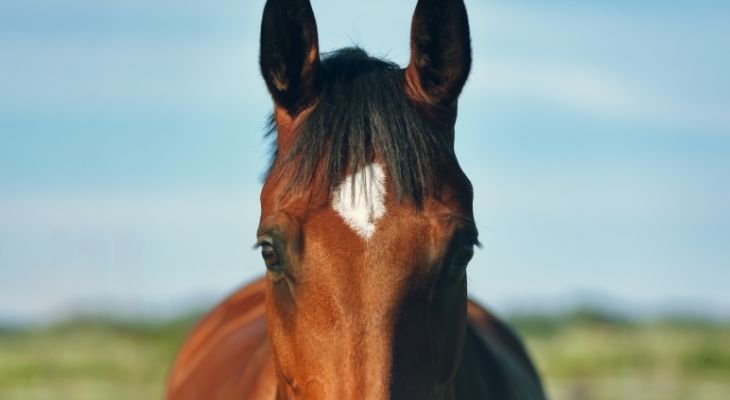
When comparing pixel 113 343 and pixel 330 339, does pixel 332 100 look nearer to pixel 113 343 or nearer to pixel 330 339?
pixel 330 339

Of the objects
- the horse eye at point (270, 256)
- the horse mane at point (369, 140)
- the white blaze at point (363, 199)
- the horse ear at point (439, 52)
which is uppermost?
the horse ear at point (439, 52)

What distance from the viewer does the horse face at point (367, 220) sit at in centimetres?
316

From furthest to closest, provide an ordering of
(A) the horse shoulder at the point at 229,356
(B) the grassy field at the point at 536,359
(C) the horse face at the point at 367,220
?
(B) the grassy field at the point at 536,359 → (A) the horse shoulder at the point at 229,356 → (C) the horse face at the point at 367,220

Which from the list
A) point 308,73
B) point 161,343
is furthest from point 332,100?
point 161,343

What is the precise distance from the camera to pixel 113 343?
77.9ft

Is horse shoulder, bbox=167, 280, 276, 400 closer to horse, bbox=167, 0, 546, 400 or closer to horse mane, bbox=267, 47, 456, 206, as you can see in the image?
horse, bbox=167, 0, 546, 400

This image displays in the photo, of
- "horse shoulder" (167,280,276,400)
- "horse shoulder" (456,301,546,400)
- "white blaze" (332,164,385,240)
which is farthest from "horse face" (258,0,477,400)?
"horse shoulder" (167,280,276,400)

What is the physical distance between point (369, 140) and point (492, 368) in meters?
1.54

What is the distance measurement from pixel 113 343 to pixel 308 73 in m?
20.9

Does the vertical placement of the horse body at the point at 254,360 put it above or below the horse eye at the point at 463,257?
below

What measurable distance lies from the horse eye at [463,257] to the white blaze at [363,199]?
0.89 feet

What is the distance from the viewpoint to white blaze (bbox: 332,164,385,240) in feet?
10.6

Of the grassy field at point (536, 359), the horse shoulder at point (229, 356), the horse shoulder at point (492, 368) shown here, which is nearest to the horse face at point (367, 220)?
the horse shoulder at point (492, 368)

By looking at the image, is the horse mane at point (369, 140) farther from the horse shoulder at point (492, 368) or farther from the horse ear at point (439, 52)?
the horse shoulder at point (492, 368)
